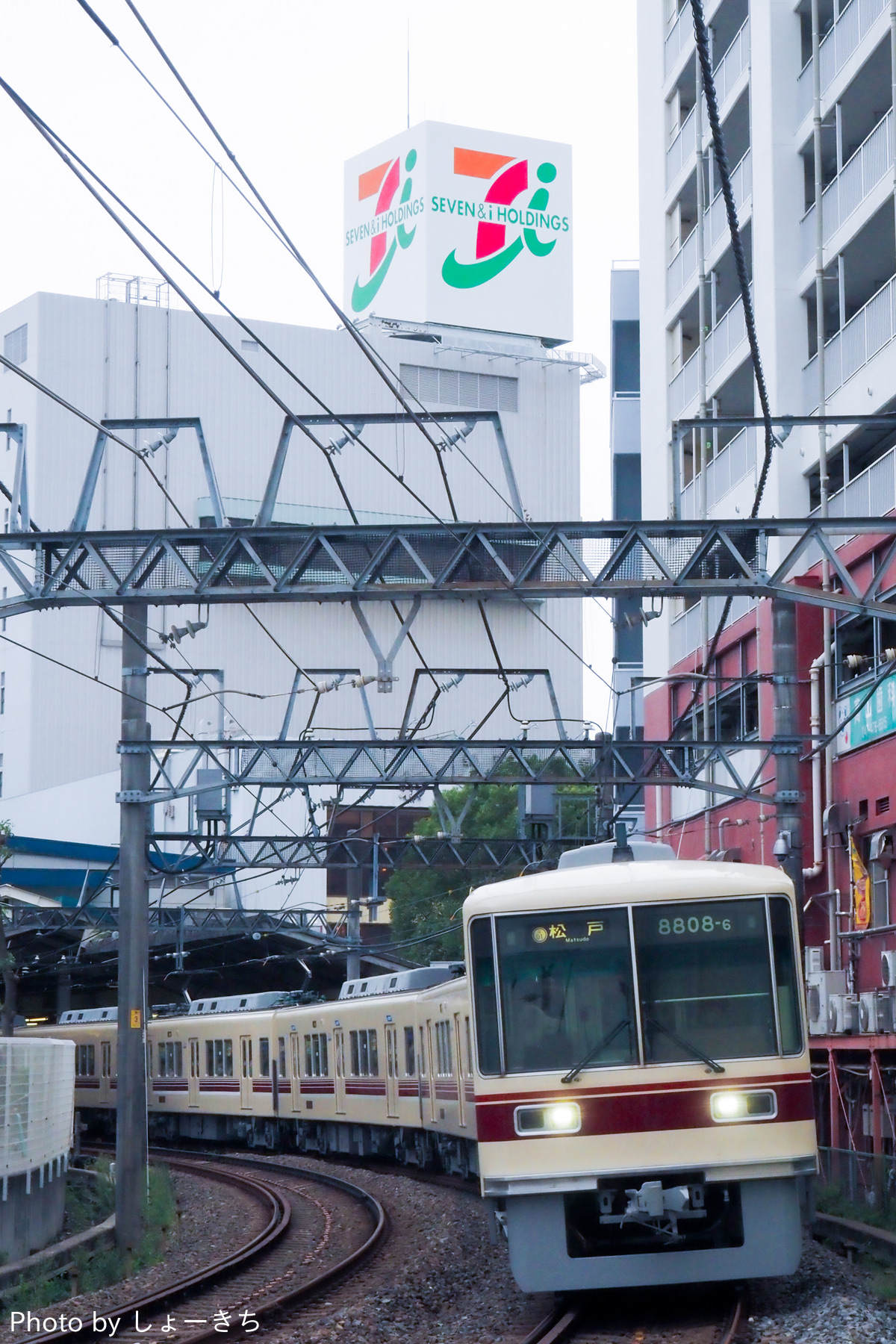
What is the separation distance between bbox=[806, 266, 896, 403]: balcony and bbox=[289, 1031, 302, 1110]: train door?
45.2 ft

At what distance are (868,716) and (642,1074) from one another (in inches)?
539

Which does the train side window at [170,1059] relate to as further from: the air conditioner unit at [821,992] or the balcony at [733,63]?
the balcony at [733,63]

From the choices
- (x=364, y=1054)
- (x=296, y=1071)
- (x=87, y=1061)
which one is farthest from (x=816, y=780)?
(x=87, y=1061)

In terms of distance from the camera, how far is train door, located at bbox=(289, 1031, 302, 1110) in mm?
29766

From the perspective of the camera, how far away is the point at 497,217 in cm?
6894

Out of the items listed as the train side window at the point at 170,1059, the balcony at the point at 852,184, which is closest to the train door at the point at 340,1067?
the train side window at the point at 170,1059

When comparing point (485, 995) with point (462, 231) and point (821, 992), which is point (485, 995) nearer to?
point (821, 992)

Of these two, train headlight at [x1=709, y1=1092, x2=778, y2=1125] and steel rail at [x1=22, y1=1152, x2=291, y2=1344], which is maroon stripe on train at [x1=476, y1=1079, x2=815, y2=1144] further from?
steel rail at [x1=22, y1=1152, x2=291, y2=1344]

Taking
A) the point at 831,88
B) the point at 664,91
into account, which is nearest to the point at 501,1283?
the point at 831,88

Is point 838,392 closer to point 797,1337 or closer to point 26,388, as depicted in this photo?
point 797,1337

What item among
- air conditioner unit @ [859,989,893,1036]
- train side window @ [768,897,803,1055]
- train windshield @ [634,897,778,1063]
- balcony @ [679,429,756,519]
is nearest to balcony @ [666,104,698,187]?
balcony @ [679,429,756,519]

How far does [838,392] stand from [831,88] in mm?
4744

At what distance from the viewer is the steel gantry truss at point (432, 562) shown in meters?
15.0

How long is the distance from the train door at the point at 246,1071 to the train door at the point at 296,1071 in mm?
2367
